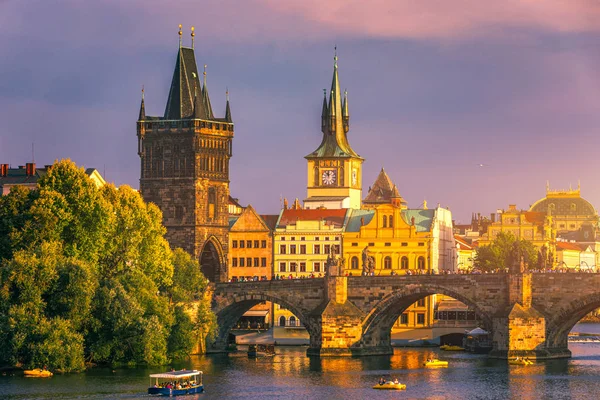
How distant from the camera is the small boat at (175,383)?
115 meters

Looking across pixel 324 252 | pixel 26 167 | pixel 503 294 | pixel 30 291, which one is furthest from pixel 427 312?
pixel 30 291

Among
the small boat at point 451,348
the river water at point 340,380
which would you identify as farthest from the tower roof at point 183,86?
the small boat at point 451,348

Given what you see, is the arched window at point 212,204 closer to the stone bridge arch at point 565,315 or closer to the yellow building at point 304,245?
the yellow building at point 304,245

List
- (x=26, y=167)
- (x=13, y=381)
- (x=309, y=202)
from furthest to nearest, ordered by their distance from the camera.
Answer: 1. (x=309, y=202)
2. (x=26, y=167)
3. (x=13, y=381)

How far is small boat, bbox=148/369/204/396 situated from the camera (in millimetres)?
114625

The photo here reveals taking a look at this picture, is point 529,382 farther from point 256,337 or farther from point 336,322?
point 256,337

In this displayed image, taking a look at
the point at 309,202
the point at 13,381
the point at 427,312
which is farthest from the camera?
the point at 309,202

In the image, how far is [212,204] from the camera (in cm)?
16750

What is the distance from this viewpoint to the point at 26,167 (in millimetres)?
151875

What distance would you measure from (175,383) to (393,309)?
35631mm

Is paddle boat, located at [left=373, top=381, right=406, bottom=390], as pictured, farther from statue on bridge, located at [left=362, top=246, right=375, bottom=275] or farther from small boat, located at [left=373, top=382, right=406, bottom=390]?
statue on bridge, located at [left=362, top=246, right=375, bottom=275]

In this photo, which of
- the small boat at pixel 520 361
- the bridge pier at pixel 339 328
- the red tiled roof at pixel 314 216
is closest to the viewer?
the small boat at pixel 520 361

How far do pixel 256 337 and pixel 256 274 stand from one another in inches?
397

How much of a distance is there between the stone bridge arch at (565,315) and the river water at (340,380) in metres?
2.07
